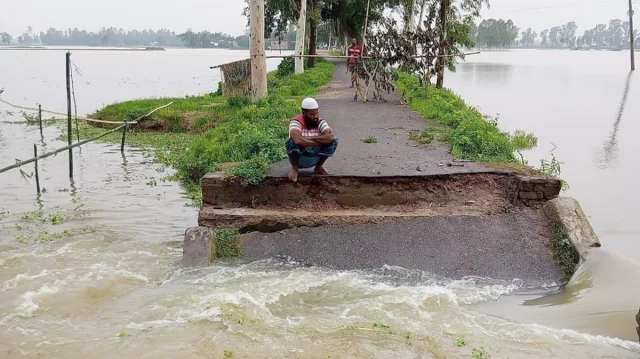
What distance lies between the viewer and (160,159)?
533 inches

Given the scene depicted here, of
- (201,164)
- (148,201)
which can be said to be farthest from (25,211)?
(201,164)

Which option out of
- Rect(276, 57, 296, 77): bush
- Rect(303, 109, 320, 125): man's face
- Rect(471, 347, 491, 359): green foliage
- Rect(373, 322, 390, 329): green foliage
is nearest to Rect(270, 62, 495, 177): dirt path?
Rect(303, 109, 320, 125): man's face

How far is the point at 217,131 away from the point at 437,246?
7162 millimetres

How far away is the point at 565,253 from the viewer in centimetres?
684

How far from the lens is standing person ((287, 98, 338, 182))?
7328 millimetres

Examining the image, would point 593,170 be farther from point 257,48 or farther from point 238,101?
point 238,101


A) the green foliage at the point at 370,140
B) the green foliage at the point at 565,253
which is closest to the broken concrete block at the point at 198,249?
the green foliage at the point at 370,140

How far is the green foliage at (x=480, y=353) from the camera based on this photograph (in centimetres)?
491

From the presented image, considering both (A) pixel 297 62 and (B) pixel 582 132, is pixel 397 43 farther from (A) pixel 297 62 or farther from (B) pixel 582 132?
(A) pixel 297 62

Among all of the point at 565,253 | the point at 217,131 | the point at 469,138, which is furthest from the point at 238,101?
the point at 565,253

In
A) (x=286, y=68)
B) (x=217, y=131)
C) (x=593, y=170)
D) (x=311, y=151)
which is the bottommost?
(x=593, y=170)

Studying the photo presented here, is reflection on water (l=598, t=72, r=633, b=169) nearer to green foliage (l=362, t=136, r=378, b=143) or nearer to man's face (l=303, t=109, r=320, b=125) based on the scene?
green foliage (l=362, t=136, r=378, b=143)

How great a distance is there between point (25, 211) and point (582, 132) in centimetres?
1645

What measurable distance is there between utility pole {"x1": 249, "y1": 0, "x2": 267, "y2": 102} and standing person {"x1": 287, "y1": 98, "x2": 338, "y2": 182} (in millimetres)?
7363
